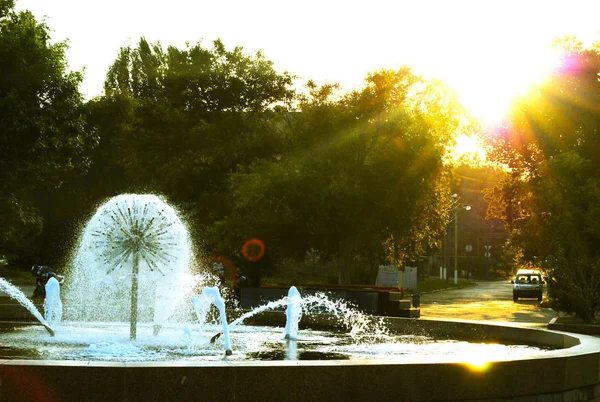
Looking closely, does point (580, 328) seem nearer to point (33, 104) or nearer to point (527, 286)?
point (33, 104)

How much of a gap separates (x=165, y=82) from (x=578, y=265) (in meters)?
Result: 29.3

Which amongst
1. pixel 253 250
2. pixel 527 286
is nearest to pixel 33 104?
pixel 253 250

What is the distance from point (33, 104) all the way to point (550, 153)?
2576 centimetres

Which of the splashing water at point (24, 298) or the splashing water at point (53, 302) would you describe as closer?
the splashing water at point (24, 298)

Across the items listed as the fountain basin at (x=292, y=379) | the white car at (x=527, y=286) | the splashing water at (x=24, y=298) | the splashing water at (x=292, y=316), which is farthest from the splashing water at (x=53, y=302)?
the white car at (x=527, y=286)

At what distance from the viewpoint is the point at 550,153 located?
4703 cm

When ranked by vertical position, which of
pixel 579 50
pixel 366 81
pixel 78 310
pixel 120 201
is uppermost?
pixel 579 50

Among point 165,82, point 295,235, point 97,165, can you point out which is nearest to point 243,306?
point 295,235

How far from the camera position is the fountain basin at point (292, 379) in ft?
27.8

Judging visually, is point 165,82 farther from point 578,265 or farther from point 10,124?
point 578,265

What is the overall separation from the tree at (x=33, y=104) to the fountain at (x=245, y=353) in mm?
8926

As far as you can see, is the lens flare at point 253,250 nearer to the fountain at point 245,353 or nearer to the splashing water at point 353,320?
the splashing water at point 353,320

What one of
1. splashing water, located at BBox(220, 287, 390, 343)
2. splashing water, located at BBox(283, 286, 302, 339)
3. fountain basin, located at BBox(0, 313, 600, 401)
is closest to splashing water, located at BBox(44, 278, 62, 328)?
splashing water, located at BBox(220, 287, 390, 343)

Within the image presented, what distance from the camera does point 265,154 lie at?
47.3m
